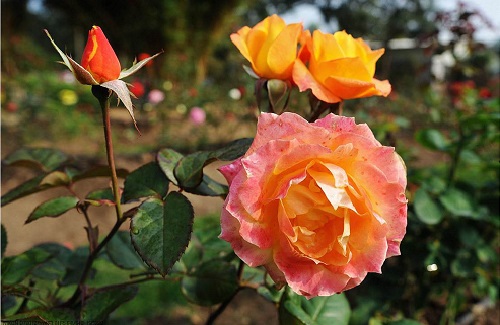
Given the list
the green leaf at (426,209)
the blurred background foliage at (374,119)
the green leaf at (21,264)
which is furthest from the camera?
the blurred background foliage at (374,119)

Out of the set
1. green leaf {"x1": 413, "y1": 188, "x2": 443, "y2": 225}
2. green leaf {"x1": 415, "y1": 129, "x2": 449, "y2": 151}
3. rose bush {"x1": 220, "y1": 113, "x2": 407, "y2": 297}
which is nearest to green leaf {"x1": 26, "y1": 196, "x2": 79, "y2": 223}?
rose bush {"x1": 220, "y1": 113, "x2": 407, "y2": 297}

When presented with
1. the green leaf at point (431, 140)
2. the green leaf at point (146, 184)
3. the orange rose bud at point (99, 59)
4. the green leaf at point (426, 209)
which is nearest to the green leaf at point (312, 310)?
the green leaf at point (146, 184)

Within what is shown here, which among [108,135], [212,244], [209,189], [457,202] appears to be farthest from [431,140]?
[108,135]

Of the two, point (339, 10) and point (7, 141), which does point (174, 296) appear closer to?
point (7, 141)

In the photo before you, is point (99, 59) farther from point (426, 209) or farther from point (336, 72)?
point (426, 209)

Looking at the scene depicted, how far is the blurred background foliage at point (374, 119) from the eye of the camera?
114 cm

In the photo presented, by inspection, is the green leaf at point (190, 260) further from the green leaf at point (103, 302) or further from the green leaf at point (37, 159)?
the green leaf at point (37, 159)

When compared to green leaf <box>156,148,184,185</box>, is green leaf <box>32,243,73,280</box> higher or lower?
lower

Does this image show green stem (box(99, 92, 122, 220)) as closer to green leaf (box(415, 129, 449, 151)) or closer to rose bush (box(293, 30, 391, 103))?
rose bush (box(293, 30, 391, 103))

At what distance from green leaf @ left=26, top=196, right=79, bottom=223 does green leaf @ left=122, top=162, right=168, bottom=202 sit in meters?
0.08

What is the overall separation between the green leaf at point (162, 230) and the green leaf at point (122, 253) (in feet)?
0.65

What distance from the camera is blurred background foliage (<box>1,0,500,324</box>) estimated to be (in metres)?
1.14

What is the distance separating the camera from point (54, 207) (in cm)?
54

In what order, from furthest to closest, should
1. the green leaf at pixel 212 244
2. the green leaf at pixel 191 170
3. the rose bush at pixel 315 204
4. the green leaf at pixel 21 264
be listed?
the green leaf at pixel 212 244 → the green leaf at pixel 21 264 → the green leaf at pixel 191 170 → the rose bush at pixel 315 204
